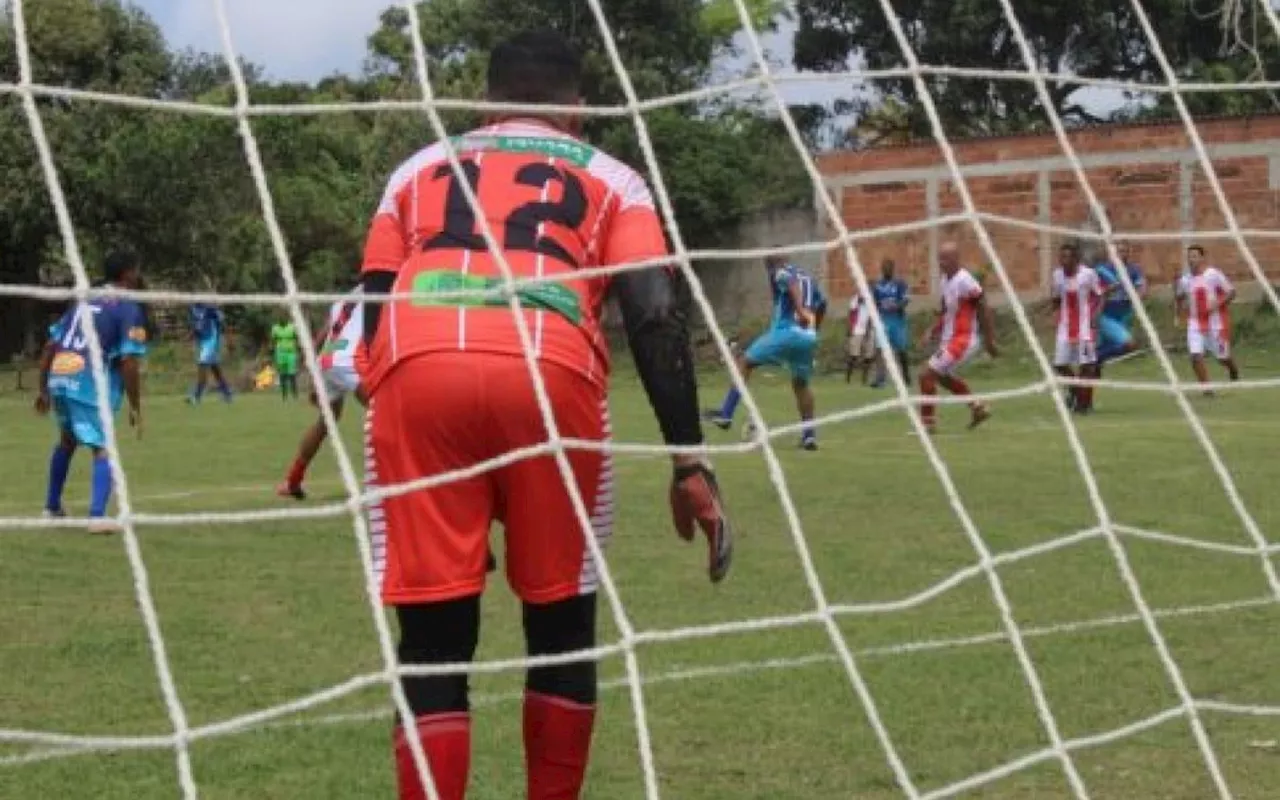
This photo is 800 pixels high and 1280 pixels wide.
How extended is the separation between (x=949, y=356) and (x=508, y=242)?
11345 millimetres

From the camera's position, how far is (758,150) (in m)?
36.3

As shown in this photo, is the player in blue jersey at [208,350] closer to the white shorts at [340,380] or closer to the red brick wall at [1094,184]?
the red brick wall at [1094,184]

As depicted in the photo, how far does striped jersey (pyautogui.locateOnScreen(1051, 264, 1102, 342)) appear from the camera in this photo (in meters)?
17.0

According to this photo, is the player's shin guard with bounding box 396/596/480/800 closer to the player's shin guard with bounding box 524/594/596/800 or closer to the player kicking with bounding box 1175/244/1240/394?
the player's shin guard with bounding box 524/594/596/800

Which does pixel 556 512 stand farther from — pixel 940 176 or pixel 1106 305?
pixel 940 176

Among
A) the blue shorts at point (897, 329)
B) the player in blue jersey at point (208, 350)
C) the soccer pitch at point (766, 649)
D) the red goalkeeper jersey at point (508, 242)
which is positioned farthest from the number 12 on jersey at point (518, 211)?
the player in blue jersey at point (208, 350)

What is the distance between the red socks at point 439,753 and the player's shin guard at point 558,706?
21 cm

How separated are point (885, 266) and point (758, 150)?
675 inches

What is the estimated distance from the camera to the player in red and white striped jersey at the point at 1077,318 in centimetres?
1700

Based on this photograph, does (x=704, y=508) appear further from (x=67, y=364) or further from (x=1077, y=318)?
(x=1077, y=318)

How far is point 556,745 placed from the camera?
3.70 metres

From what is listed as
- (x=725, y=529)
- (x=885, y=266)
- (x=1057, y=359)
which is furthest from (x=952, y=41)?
(x=725, y=529)

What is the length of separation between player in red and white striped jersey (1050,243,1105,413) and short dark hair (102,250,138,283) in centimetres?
979

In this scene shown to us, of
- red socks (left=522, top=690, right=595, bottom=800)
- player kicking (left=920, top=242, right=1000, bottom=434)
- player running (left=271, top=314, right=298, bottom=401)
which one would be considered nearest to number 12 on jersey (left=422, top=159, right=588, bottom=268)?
red socks (left=522, top=690, right=595, bottom=800)
